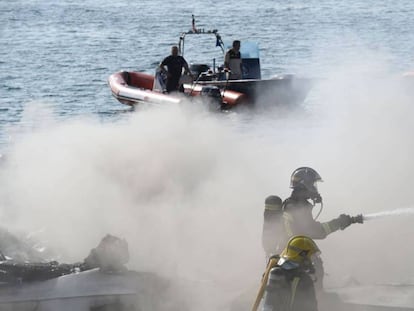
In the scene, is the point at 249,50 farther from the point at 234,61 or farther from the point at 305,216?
the point at 305,216

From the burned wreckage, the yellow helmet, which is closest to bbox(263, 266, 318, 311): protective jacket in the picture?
the yellow helmet

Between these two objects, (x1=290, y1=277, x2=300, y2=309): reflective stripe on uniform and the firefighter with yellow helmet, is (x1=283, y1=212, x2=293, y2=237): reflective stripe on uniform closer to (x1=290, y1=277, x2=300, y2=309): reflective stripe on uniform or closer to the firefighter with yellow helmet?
the firefighter with yellow helmet

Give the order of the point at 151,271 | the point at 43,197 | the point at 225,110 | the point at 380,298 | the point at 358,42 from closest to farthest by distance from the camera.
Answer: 1. the point at 380,298
2. the point at 151,271
3. the point at 43,197
4. the point at 225,110
5. the point at 358,42

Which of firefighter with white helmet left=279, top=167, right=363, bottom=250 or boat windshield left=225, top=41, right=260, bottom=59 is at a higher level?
boat windshield left=225, top=41, right=260, bottom=59

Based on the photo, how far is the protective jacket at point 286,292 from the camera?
7715 millimetres

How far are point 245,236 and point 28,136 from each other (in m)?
5.34

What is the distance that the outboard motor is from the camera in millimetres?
23781

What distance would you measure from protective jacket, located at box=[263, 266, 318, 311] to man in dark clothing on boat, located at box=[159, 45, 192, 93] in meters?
15.2

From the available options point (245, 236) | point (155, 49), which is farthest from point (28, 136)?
point (155, 49)

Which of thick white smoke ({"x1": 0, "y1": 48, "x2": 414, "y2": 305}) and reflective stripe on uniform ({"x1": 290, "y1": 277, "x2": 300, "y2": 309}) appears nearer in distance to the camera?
reflective stripe on uniform ({"x1": 290, "y1": 277, "x2": 300, "y2": 309})

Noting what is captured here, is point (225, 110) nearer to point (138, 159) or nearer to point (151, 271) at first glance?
point (138, 159)

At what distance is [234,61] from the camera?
25.8 meters

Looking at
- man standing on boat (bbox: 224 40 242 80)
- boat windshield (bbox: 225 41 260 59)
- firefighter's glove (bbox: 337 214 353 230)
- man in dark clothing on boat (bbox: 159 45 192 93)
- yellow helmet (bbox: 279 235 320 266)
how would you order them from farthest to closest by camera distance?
boat windshield (bbox: 225 41 260 59) → man standing on boat (bbox: 224 40 242 80) → man in dark clothing on boat (bbox: 159 45 192 93) → firefighter's glove (bbox: 337 214 353 230) → yellow helmet (bbox: 279 235 320 266)

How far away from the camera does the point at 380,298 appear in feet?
32.4
